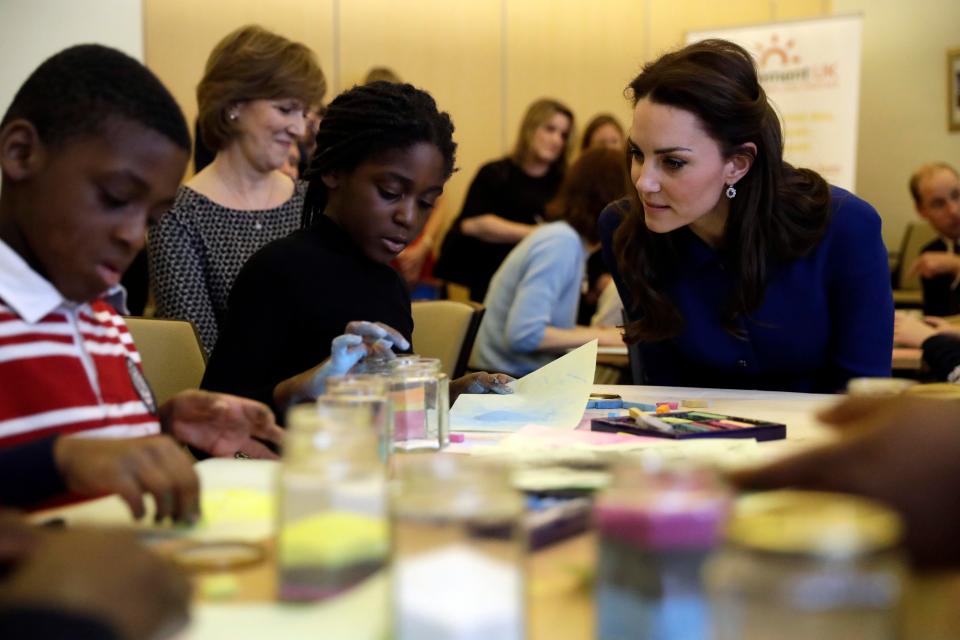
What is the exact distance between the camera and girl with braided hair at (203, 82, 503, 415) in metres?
1.89

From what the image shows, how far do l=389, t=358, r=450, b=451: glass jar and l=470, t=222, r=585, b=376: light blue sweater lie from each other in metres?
1.99

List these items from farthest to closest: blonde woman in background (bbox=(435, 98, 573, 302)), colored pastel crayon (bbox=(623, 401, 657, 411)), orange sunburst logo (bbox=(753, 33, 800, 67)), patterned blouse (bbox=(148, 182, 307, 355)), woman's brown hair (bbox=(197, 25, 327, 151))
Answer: orange sunburst logo (bbox=(753, 33, 800, 67)), blonde woman in background (bbox=(435, 98, 573, 302)), woman's brown hair (bbox=(197, 25, 327, 151)), patterned blouse (bbox=(148, 182, 307, 355)), colored pastel crayon (bbox=(623, 401, 657, 411))

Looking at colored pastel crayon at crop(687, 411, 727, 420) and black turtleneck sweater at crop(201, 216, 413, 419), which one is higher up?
black turtleneck sweater at crop(201, 216, 413, 419)

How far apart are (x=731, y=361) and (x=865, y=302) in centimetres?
31

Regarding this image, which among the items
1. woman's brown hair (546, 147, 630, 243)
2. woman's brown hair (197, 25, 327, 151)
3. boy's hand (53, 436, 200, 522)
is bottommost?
boy's hand (53, 436, 200, 522)

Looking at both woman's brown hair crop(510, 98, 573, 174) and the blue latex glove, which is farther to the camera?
woman's brown hair crop(510, 98, 573, 174)

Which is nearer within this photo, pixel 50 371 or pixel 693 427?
pixel 50 371

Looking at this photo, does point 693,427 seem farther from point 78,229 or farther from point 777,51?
point 777,51

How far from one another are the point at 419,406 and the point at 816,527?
0.92m

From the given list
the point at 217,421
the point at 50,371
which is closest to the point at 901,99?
the point at 217,421

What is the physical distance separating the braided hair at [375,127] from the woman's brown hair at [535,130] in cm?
345

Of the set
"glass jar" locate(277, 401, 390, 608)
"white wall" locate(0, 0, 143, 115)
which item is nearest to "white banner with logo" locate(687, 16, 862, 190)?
"white wall" locate(0, 0, 143, 115)

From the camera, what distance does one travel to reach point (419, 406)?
1474 mm

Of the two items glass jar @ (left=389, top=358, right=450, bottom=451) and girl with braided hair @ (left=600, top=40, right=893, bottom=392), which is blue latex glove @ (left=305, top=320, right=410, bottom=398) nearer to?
glass jar @ (left=389, top=358, right=450, bottom=451)
